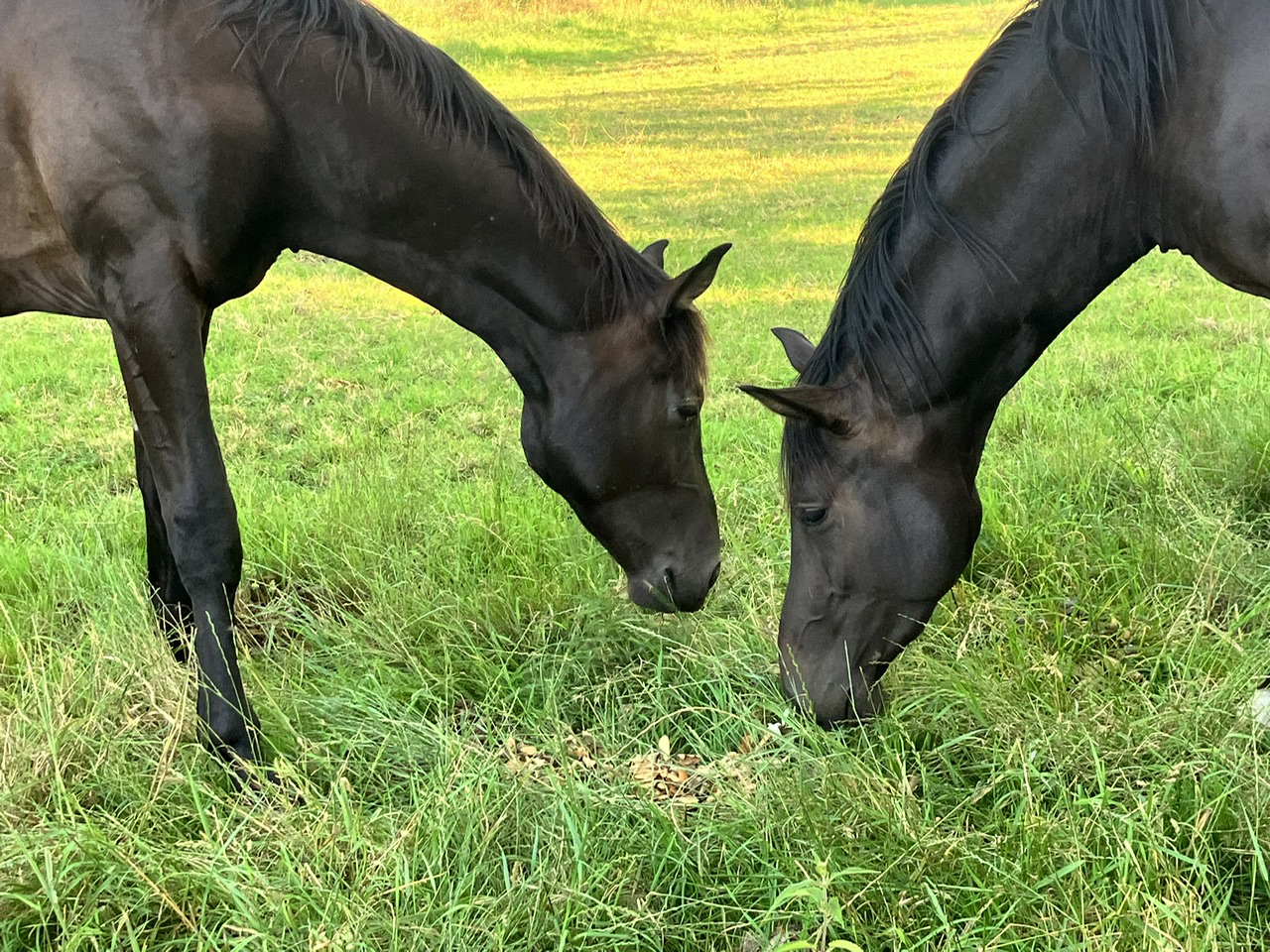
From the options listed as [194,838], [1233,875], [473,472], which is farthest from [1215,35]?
[473,472]

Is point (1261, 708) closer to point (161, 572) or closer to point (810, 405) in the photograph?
point (810, 405)

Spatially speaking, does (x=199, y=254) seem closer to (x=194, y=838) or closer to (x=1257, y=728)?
(x=194, y=838)

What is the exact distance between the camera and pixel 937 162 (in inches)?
89.1

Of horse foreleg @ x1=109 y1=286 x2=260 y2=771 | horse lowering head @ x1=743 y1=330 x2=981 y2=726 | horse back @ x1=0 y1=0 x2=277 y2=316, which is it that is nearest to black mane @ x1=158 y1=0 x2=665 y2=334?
horse back @ x1=0 y1=0 x2=277 y2=316

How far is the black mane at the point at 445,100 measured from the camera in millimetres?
2371

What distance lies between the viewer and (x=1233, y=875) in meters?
1.87

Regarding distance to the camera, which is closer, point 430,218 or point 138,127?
point 138,127

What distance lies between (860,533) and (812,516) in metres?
0.13

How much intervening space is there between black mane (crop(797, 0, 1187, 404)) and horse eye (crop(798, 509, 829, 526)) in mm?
152

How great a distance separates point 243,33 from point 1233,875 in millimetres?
2868

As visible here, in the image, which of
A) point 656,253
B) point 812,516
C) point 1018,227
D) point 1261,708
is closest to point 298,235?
point 656,253

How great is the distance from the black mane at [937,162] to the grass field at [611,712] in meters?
0.85

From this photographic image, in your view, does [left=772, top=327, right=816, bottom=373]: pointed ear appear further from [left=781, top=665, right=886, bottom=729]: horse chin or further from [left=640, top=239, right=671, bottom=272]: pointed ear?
[left=781, top=665, right=886, bottom=729]: horse chin

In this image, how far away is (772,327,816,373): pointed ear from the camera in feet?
8.36
